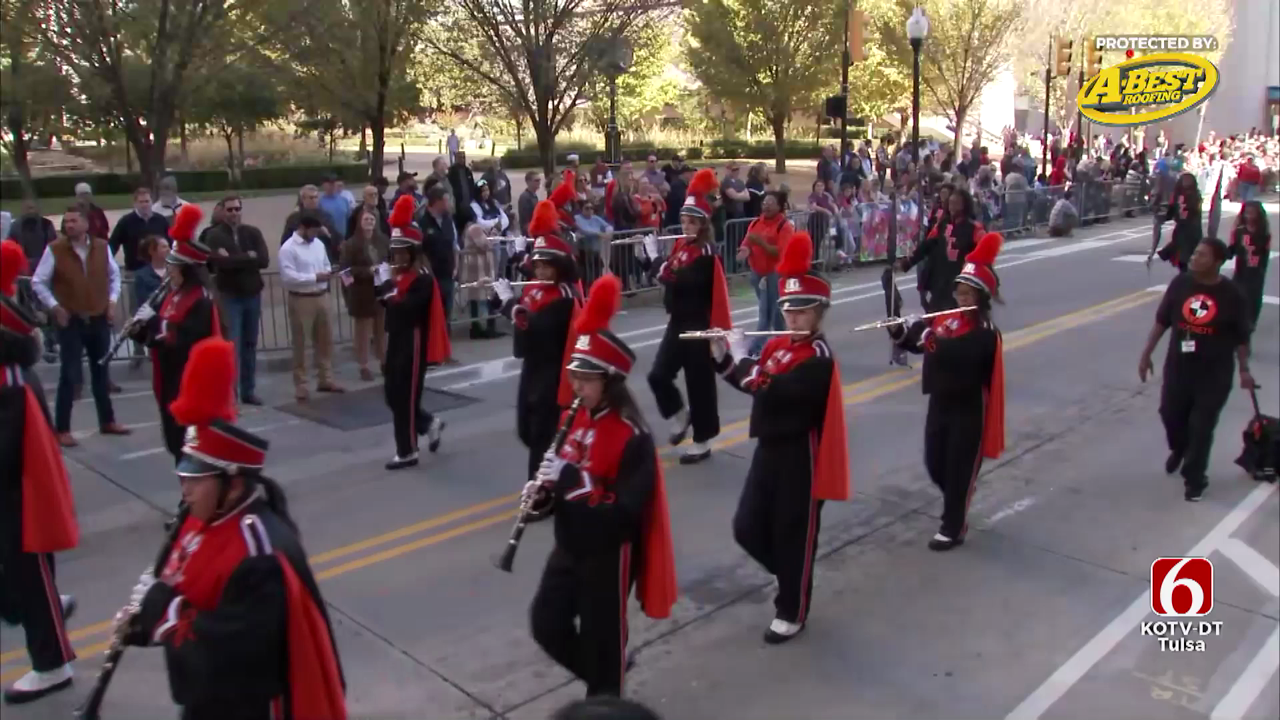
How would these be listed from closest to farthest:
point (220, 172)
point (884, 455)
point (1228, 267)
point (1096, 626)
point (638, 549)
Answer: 1. point (638, 549)
2. point (1096, 626)
3. point (884, 455)
4. point (1228, 267)
5. point (220, 172)

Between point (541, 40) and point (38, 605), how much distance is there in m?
17.7

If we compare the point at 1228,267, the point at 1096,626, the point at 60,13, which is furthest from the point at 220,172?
the point at 1096,626

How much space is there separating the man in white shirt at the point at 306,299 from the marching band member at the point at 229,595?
745 cm

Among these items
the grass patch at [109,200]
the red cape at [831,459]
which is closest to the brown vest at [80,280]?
the red cape at [831,459]

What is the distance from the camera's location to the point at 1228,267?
17234mm

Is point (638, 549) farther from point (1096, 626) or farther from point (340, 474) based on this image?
point (340, 474)

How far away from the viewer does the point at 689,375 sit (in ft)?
28.5

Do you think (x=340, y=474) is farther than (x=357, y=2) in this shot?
No

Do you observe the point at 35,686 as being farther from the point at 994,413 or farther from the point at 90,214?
the point at 90,214

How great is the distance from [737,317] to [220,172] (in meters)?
24.4

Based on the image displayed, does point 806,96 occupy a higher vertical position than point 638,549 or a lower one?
higher

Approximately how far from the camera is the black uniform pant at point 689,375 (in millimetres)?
8641

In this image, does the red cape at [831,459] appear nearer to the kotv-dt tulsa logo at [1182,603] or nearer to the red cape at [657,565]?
the red cape at [657,565]

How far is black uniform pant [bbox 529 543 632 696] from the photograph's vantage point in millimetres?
4379
